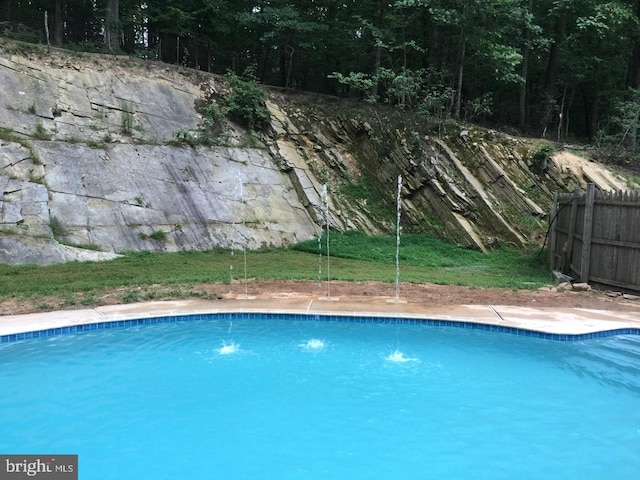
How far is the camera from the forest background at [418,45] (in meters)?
16.1

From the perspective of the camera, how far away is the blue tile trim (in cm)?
577

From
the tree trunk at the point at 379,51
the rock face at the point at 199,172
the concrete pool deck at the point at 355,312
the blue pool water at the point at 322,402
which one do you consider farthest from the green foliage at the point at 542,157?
the blue pool water at the point at 322,402

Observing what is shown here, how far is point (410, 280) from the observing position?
948cm

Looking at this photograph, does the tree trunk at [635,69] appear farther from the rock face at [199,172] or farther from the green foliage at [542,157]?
the green foliage at [542,157]

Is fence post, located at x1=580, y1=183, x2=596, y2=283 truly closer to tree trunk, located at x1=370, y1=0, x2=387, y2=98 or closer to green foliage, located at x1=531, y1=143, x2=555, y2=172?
green foliage, located at x1=531, y1=143, x2=555, y2=172

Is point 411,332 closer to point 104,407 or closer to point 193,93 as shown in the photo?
point 104,407

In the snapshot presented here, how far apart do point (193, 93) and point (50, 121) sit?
4604mm

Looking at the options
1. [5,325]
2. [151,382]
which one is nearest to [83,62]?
[5,325]

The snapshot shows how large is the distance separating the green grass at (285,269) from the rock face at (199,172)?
2.34 feet

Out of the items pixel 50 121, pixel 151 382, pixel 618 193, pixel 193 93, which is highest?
pixel 193 93

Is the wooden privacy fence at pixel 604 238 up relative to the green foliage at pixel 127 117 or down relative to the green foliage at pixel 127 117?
down

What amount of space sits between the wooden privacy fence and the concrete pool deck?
1186 millimetres

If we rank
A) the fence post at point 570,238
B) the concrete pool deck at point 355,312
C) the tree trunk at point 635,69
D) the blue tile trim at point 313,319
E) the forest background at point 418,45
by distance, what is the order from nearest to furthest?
the blue tile trim at point 313,319 < the concrete pool deck at point 355,312 < the fence post at point 570,238 < the forest background at point 418,45 < the tree trunk at point 635,69

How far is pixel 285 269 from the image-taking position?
35.7 feet
